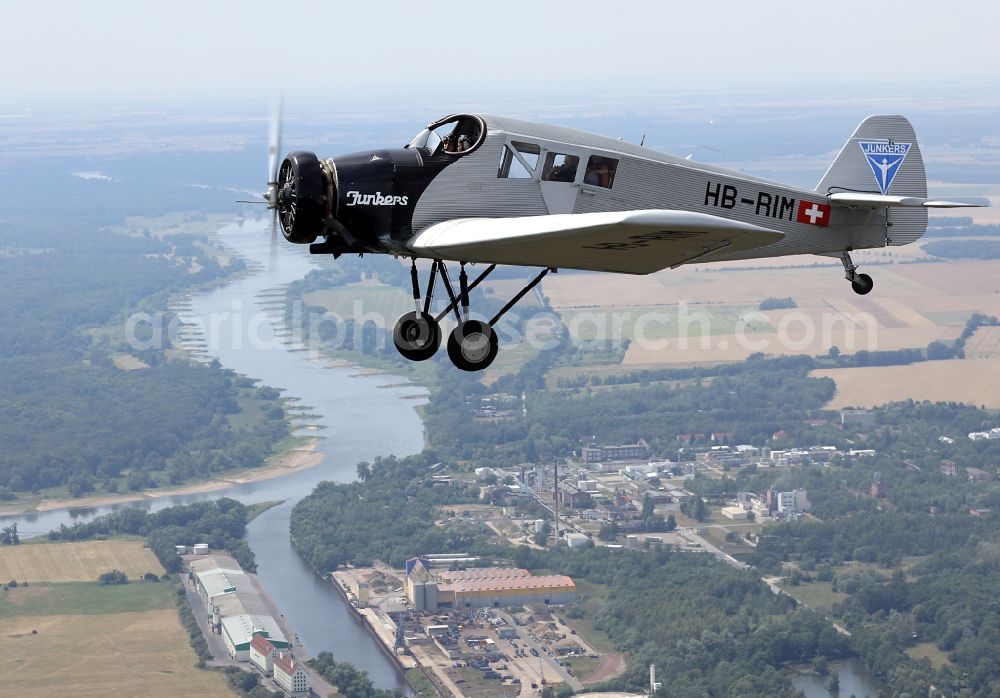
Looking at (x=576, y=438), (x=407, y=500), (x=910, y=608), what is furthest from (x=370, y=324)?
(x=910, y=608)

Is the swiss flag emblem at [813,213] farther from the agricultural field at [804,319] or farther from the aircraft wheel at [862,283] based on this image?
the agricultural field at [804,319]

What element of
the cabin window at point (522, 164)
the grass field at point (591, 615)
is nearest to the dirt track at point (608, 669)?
the grass field at point (591, 615)

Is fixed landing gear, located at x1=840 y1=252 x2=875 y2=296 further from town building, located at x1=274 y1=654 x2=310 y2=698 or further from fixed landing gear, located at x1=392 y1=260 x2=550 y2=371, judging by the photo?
town building, located at x1=274 y1=654 x2=310 y2=698

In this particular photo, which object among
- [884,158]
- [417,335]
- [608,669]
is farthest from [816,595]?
[417,335]

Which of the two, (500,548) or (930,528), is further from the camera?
(930,528)

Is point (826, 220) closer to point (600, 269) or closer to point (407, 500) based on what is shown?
point (600, 269)

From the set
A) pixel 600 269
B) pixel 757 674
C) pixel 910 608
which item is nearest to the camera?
pixel 600 269
